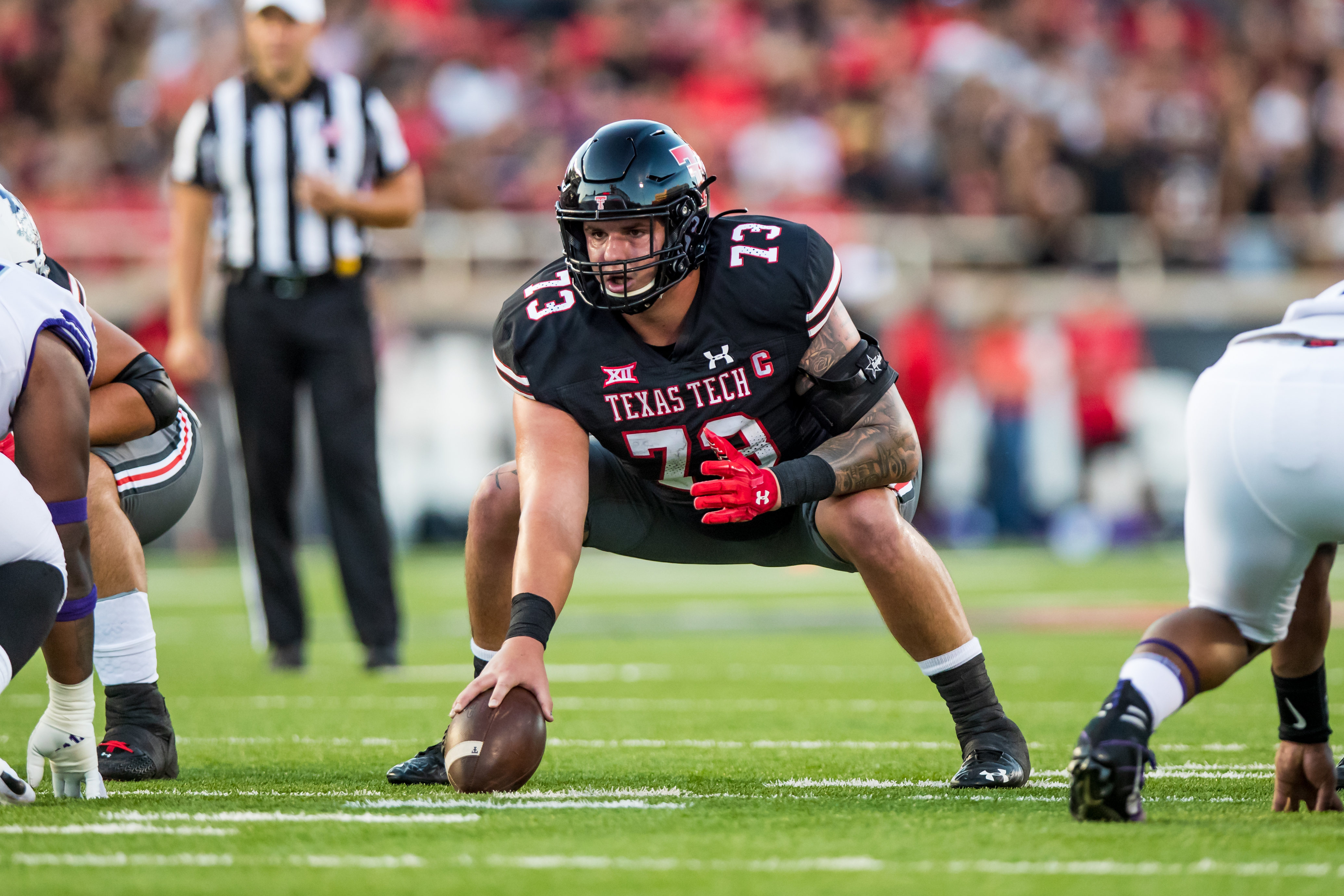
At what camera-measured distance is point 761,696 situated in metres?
5.39

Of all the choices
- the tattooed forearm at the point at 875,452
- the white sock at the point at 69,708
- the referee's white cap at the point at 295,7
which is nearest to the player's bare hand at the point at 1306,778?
the tattooed forearm at the point at 875,452

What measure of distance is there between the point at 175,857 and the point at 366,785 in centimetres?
90

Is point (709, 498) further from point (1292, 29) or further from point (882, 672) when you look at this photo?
point (1292, 29)

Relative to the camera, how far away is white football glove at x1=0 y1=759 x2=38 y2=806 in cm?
312

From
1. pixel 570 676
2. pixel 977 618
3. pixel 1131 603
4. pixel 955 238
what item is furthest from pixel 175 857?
pixel 955 238

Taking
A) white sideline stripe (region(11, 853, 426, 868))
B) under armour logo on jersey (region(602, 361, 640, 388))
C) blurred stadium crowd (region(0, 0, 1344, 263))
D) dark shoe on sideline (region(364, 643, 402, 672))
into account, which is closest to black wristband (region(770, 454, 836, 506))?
under armour logo on jersey (region(602, 361, 640, 388))

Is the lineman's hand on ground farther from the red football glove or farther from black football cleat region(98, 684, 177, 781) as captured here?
black football cleat region(98, 684, 177, 781)

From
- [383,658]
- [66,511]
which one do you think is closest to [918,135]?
[383,658]

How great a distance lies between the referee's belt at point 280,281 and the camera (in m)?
6.21

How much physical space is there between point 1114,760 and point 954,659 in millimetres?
792

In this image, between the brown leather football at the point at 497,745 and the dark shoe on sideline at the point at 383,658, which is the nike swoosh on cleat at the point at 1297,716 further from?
the dark shoe on sideline at the point at 383,658

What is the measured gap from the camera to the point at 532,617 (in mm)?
3348

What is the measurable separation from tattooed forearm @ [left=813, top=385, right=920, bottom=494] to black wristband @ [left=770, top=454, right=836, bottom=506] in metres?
0.02

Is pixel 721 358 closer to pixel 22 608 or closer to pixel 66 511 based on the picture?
pixel 66 511
